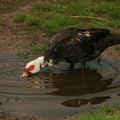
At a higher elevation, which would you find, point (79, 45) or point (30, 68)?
point (79, 45)

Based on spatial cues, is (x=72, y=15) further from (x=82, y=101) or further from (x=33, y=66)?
(x=82, y=101)

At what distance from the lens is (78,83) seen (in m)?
10.6

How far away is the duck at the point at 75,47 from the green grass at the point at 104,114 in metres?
2.61

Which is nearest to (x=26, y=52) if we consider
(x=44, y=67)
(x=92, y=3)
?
(x=44, y=67)

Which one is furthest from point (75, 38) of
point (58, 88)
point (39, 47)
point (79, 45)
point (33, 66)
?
point (39, 47)

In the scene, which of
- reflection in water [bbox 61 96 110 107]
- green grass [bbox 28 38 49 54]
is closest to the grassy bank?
green grass [bbox 28 38 49 54]

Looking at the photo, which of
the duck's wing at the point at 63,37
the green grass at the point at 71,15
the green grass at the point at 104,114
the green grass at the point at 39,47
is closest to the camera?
the green grass at the point at 104,114

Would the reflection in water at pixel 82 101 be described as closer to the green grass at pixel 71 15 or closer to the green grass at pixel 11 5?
the green grass at pixel 71 15

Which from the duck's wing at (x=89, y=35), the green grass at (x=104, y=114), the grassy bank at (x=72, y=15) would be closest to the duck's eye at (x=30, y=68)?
the duck's wing at (x=89, y=35)

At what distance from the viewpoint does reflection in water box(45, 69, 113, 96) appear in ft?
33.1

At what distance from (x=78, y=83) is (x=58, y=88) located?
0.53 m

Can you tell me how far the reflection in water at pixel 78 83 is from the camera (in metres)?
10.1

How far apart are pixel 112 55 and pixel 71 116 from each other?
13.8 ft

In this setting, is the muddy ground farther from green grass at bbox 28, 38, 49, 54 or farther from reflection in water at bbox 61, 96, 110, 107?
reflection in water at bbox 61, 96, 110, 107
